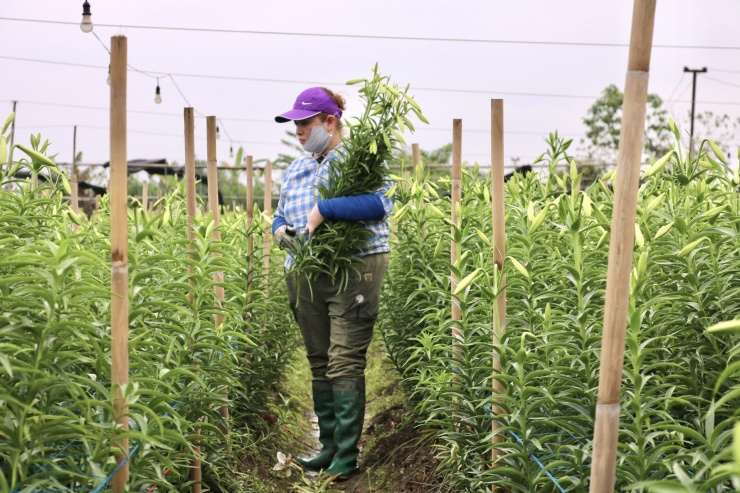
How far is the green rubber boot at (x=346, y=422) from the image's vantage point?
5.26m

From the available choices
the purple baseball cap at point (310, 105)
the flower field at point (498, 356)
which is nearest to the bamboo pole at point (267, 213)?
the purple baseball cap at point (310, 105)

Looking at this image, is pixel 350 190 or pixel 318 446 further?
pixel 318 446

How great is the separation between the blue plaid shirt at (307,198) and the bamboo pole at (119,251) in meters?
2.42

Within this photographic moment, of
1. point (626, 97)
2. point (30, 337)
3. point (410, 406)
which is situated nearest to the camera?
point (626, 97)

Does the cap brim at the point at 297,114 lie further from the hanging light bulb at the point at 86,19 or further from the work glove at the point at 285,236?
the hanging light bulb at the point at 86,19

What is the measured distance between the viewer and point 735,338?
2.78m

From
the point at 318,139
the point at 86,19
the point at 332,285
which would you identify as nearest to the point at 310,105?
the point at 318,139

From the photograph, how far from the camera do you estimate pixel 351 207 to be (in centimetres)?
507

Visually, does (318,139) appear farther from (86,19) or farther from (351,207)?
(86,19)

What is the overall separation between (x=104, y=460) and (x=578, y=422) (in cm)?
159

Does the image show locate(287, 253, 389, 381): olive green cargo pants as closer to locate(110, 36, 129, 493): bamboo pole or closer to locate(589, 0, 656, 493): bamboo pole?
locate(110, 36, 129, 493): bamboo pole

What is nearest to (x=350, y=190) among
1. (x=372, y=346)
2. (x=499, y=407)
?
(x=499, y=407)

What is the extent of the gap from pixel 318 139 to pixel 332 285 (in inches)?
36.5

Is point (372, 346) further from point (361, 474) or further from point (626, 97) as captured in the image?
point (626, 97)
